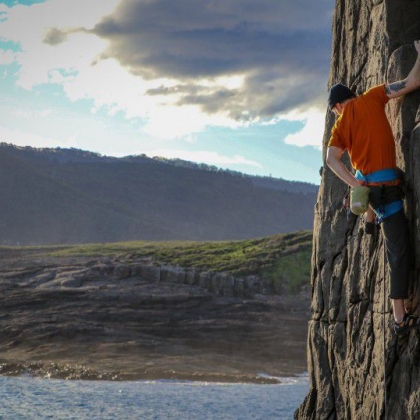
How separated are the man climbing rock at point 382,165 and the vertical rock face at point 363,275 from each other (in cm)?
19

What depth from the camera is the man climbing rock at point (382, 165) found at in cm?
1034

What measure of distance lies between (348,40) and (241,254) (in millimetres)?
40015

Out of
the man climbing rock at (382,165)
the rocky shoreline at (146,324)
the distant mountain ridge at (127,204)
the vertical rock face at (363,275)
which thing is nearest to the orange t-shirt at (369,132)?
the man climbing rock at (382,165)

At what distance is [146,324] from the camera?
39.0 meters

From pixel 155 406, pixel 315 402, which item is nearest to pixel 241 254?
pixel 155 406

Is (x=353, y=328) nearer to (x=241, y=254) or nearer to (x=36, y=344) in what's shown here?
(x=36, y=344)

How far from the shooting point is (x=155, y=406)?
86.0 ft

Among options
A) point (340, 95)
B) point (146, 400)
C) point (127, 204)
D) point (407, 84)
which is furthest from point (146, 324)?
point (127, 204)

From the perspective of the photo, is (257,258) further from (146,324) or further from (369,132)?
(369,132)

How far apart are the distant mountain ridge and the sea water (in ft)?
340

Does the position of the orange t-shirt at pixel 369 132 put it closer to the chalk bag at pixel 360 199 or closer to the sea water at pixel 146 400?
the chalk bag at pixel 360 199

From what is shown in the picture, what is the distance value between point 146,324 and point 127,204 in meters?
135

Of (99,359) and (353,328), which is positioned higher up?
(353,328)

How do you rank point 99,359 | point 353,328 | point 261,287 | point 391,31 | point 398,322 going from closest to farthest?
point 398,322 < point 391,31 < point 353,328 < point 99,359 < point 261,287
